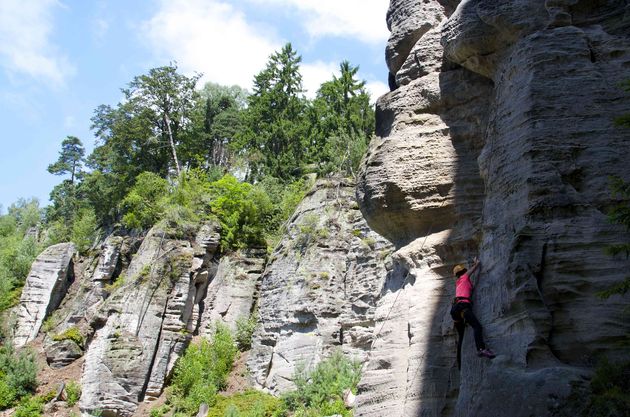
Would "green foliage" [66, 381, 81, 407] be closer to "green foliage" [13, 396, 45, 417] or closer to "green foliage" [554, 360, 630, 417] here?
"green foliage" [13, 396, 45, 417]

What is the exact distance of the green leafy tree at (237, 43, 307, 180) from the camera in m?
36.3

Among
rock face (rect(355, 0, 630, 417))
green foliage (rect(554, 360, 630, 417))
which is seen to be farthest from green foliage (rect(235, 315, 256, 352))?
green foliage (rect(554, 360, 630, 417))

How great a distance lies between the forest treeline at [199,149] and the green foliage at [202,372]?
6865 mm

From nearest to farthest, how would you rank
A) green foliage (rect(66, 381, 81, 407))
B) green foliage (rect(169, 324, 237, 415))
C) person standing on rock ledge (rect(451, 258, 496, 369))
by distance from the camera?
person standing on rock ledge (rect(451, 258, 496, 369)) → green foliage (rect(169, 324, 237, 415)) → green foliage (rect(66, 381, 81, 407))

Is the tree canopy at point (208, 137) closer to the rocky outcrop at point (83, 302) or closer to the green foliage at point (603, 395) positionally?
the rocky outcrop at point (83, 302)

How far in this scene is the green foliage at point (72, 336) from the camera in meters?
24.6

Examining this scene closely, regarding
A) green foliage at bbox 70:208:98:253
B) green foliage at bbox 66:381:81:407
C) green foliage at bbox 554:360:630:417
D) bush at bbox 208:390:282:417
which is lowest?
green foliage at bbox 66:381:81:407

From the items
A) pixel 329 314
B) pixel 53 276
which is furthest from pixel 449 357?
pixel 53 276

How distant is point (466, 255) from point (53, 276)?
22.6 m

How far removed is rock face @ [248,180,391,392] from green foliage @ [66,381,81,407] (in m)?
5.58

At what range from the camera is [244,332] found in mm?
23125

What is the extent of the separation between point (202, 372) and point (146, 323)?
108 inches

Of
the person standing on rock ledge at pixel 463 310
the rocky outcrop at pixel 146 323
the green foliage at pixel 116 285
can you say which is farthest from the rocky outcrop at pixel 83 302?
the person standing on rock ledge at pixel 463 310

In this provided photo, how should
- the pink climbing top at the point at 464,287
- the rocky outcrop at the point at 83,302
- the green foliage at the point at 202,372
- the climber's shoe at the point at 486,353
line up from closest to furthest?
1. the climber's shoe at the point at 486,353
2. the pink climbing top at the point at 464,287
3. the green foliage at the point at 202,372
4. the rocky outcrop at the point at 83,302
